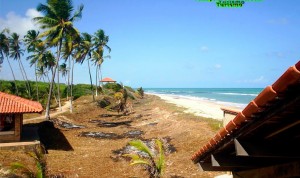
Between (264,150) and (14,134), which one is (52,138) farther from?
(264,150)

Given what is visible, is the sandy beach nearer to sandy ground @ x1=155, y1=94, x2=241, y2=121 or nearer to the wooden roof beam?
sandy ground @ x1=155, y1=94, x2=241, y2=121

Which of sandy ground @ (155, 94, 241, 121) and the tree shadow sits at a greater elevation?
sandy ground @ (155, 94, 241, 121)

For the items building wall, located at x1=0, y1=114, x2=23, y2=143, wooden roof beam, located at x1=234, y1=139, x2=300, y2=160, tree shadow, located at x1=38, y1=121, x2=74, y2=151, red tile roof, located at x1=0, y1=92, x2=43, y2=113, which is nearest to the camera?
wooden roof beam, located at x1=234, y1=139, x2=300, y2=160

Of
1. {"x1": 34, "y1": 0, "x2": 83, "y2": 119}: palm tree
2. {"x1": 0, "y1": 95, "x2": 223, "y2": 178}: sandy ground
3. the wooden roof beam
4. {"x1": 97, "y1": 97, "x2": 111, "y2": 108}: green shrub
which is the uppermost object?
{"x1": 34, "y1": 0, "x2": 83, "y2": 119}: palm tree

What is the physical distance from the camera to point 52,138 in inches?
820

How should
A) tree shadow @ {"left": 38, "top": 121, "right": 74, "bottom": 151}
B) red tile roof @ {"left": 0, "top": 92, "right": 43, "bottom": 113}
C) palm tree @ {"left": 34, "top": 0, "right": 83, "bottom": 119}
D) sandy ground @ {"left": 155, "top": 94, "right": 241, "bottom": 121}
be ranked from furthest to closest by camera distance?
1. sandy ground @ {"left": 155, "top": 94, "right": 241, "bottom": 121}
2. palm tree @ {"left": 34, "top": 0, "right": 83, "bottom": 119}
3. tree shadow @ {"left": 38, "top": 121, "right": 74, "bottom": 151}
4. red tile roof @ {"left": 0, "top": 92, "right": 43, "bottom": 113}

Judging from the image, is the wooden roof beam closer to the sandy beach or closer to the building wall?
the building wall

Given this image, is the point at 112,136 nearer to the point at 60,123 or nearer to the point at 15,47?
the point at 60,123

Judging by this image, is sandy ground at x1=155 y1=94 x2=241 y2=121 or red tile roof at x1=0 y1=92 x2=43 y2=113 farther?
sandy ground at x1=155 y1=94 x2=241 y2=121

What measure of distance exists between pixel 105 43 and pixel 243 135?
170 feet

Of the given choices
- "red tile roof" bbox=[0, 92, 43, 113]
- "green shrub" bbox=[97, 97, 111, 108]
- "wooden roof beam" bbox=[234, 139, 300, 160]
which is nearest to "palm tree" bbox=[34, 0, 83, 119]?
"red tile roof" bbox=[0, 92, 43, 113]

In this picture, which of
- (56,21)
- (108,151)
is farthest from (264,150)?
(56,21)

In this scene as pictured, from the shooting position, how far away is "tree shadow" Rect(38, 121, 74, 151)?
1855cm

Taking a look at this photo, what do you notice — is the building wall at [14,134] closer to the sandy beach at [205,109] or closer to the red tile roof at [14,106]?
the red tile roof at [14,106]
